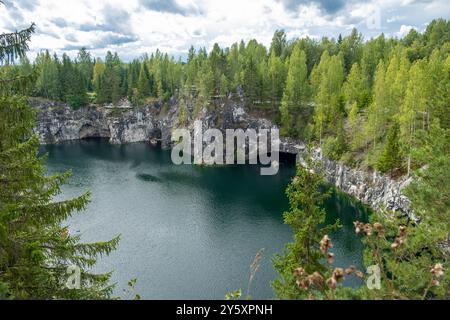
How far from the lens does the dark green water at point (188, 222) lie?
34.2m

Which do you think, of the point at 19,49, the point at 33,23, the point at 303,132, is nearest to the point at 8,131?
the point at 19,49

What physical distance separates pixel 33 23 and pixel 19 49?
80cm

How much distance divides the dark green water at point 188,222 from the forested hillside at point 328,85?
1137cm

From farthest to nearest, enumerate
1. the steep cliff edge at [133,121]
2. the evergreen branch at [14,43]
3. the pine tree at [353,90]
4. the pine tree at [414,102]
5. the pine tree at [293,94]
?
the steep cliff edge at [133,121] < the pine tree at [293,94] < the pine tree at [353,90] < the pine tree at [414,102] < the evergreen branch at [14,43]

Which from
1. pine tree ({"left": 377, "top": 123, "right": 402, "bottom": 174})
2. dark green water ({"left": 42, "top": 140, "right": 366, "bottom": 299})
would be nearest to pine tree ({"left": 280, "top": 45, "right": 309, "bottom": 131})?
dark green water ({"left": 42, "top": 140, "right": 366, "bottom": 299})

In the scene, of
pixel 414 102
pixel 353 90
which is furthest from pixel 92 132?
pixel 414 102

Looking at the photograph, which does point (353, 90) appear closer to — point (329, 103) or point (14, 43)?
point (329, 103)

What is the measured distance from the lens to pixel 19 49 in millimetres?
9266

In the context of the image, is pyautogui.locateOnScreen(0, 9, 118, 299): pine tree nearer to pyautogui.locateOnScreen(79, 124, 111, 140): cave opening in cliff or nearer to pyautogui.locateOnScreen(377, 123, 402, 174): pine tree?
pyautogui.locateOnScreen(377, 123, 402, 174): pine tree

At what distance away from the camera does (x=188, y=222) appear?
4844cm

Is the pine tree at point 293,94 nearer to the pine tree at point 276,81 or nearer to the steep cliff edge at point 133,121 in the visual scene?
the pine tree at point 276,81

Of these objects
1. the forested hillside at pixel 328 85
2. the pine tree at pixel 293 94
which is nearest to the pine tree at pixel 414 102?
the forested hillside at pixel 328 85

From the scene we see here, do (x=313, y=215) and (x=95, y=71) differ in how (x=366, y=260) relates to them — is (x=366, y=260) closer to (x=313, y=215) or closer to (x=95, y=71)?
(x=313, y=215)

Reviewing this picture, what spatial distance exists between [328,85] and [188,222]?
4356cm
